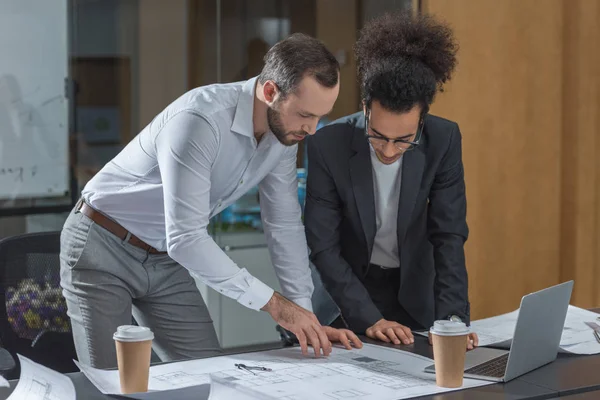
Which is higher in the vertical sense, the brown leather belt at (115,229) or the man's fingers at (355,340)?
the brown leather belt at (115,229)

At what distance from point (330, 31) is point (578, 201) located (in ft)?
5.31

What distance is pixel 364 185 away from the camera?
98.7 inches

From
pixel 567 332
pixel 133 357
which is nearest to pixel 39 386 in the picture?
pixel 133 357

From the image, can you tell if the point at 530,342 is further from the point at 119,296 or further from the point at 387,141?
the point at 119,296

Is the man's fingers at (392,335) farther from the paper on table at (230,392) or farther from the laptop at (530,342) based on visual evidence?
the paper on table at (230,392)

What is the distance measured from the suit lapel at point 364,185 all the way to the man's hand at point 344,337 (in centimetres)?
44

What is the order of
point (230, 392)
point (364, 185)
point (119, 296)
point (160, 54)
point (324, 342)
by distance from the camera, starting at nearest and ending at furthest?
point (230, 392)
point (324, 342)
point (119, 296)
point (364, 185)
point (160, 54)

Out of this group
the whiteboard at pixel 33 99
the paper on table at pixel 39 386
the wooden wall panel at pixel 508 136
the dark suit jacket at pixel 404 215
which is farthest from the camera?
the wooden wall panel at pixel 508 136

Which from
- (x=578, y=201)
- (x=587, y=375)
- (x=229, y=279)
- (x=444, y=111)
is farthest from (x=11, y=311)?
(x=578, y=201)

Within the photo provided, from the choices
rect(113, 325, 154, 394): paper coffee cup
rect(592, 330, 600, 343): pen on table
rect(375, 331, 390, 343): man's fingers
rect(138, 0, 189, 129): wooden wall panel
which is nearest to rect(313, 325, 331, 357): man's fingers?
rect(375, 331, 390, 343): man's fingers

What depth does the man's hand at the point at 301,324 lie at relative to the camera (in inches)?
79.7

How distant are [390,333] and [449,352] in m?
0.43

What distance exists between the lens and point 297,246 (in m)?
2.41

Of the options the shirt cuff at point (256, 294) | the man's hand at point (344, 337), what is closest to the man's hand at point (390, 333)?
the man's hand at point (344, 337)
